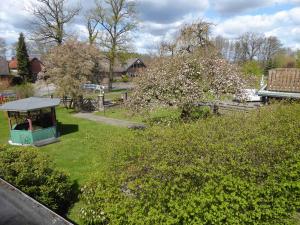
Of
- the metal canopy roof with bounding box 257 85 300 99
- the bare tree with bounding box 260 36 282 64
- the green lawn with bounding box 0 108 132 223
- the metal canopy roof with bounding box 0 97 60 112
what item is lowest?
the green lawn with bounding box 0 108 132 223

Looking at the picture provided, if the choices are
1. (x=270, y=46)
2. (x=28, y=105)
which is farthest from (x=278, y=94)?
(x=270, y=46)

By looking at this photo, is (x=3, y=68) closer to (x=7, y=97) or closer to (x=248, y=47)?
(x=7, y=97)

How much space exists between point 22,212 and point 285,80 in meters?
14.8

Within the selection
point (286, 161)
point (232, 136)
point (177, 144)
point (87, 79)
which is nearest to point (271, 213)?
point (286, 161)

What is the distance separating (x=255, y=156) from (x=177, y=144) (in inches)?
62.9

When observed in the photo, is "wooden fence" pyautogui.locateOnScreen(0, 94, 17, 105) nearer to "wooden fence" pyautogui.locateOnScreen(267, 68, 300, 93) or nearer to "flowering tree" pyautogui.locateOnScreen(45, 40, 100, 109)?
"flowering tree" pyautogui.locateOnScreen(45, 40, 100, 109)

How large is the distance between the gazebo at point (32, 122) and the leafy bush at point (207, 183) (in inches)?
386

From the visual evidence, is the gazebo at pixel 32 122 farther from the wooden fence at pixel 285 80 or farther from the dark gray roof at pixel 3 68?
the dark gray roof at pixel 3 68

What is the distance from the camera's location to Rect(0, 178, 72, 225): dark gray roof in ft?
14.4

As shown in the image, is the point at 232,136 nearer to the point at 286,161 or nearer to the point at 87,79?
the point at 286,161

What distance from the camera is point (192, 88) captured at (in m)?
13.5

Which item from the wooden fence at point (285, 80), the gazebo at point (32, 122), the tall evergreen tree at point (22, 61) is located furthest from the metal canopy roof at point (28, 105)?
the tall evergreen tree at point (22, 61)

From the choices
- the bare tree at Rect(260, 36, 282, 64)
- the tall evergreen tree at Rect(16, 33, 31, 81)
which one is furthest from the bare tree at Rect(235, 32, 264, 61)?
the tall evergreen tree at Rect(16, 33, 31, 81)

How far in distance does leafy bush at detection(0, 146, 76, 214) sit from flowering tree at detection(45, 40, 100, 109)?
47.9 ft
